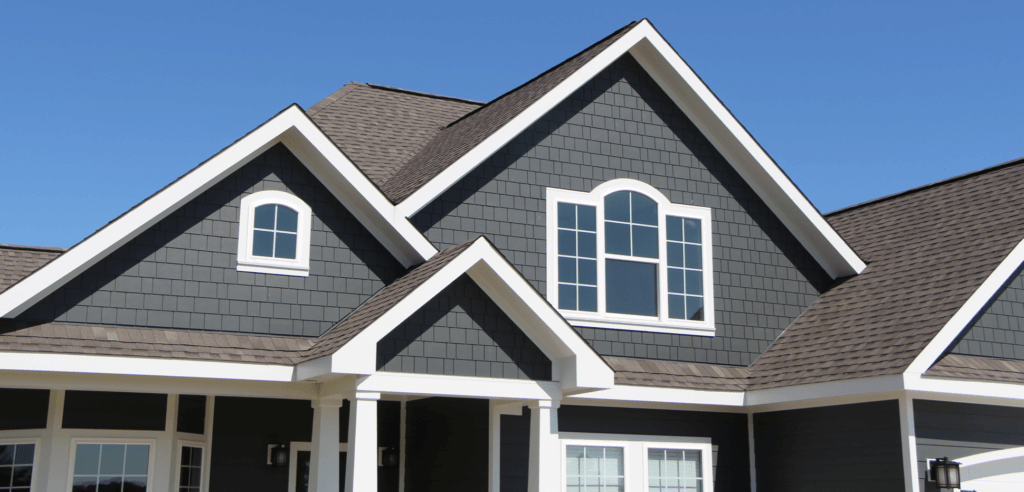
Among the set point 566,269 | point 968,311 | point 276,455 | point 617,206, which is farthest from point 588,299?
point 968,311

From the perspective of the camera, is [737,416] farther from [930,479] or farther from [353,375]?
[353,375]

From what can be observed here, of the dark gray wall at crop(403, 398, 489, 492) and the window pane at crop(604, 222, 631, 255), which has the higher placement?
the window pane at crop(604, 222, 631, 255)

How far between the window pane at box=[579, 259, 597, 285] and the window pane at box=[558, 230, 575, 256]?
0.66 ft

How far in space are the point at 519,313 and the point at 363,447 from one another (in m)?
2.08

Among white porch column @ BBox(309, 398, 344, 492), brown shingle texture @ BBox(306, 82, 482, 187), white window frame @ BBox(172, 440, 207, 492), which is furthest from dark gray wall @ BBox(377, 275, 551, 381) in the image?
brown shingle texture @ BBox(306, 82, 482, 187)

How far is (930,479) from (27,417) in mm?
9723

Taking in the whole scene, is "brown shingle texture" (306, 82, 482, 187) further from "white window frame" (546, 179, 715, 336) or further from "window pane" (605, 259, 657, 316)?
"window pane" (605, 259, 657, 316)

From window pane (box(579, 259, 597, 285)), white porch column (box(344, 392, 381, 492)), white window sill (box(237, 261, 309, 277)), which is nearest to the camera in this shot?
white porch column (box(344, 392, 381, 492))

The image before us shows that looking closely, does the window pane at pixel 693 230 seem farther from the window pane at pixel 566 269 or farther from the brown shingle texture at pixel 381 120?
the brown shingle texture at pixel 381 120

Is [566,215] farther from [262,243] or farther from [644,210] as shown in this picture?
[262,243]

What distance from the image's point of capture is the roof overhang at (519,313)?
10.1 metres

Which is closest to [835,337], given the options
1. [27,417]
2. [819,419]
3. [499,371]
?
[819,419]

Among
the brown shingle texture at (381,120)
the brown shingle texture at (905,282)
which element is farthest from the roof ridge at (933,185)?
the brown shingle texture at (381,120)

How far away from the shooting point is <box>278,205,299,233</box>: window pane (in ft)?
38.3
